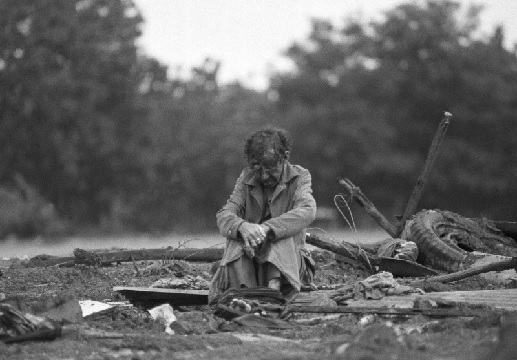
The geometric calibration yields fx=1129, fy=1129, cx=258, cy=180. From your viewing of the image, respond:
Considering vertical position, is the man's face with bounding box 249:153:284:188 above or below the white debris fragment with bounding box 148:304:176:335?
above

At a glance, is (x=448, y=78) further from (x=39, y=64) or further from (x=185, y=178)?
(x=39, y=64)

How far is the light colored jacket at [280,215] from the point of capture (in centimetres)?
957

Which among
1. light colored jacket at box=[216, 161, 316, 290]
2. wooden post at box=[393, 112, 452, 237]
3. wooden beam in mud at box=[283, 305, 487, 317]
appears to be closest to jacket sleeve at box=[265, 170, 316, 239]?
light colored jacket at box=[216, 161, 316, 290]

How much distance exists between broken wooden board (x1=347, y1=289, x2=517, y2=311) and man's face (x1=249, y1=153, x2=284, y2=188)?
4.29 ft

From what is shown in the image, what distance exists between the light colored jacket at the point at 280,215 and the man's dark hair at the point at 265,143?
251 mm

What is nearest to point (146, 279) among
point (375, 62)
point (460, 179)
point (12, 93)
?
point (12, 93)

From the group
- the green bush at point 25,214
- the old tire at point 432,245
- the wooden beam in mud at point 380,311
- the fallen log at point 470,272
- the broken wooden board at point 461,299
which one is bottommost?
the wooden beam in mud at point 380,311

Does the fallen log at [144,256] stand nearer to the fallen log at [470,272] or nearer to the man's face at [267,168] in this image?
the fallen log at [470,272]

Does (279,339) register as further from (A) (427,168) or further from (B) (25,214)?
(B) (25,214)

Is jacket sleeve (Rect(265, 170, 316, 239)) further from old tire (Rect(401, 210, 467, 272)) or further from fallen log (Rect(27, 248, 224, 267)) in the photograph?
fallen log (Rect(27, 248, 224, 267))

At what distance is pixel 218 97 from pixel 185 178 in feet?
51.1

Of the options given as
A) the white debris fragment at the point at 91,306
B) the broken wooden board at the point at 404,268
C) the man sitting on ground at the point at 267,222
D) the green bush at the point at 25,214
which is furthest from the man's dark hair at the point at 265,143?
the green bush at the point at 25,214

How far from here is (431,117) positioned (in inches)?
2048

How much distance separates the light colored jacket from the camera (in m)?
9.57
